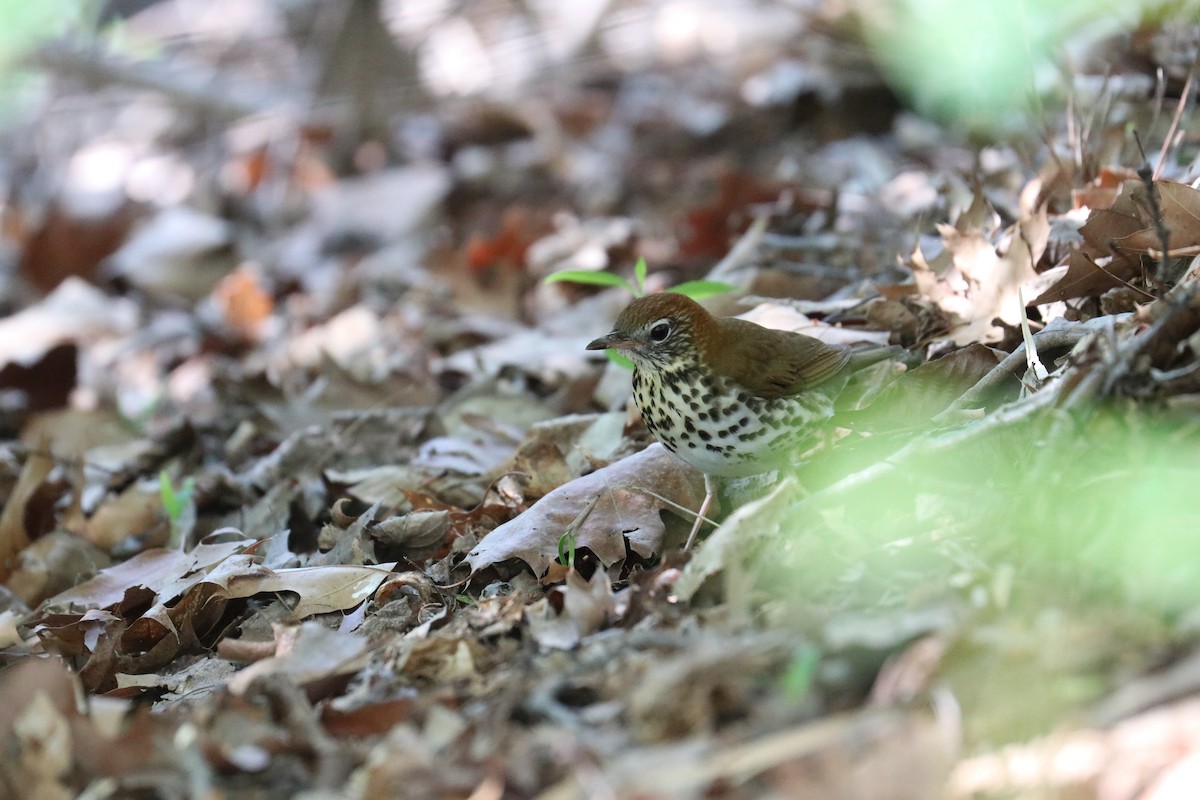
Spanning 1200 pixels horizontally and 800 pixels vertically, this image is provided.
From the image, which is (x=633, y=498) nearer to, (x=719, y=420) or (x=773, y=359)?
(x=719, y=420)

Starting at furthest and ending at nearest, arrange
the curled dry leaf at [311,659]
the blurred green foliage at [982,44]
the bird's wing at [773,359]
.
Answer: the blurred green foliage at [982,44] → the bird's wing at [773,359] → the curled dry leaf at [311,659]

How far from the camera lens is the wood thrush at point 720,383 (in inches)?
127

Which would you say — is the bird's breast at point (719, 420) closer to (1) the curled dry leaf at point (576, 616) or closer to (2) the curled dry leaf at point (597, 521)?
(2) the curled dry leaf at point (597, 521)

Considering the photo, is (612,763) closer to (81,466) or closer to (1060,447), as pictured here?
(1060,447)

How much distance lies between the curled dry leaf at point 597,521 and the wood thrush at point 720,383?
0.14 meters

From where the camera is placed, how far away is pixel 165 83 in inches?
336

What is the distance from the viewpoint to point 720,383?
3.30 meters

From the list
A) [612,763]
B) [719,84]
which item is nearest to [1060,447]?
[612,763]

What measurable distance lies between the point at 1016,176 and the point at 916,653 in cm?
334

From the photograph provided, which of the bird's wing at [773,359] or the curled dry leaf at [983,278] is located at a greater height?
the curled dry leaf at [983,278]

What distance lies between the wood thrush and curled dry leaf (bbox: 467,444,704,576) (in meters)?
0.14

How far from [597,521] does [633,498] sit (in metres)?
0.16

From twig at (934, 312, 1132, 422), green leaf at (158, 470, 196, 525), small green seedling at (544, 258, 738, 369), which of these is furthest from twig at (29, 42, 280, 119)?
twig at (934, 312, 1132, 422)

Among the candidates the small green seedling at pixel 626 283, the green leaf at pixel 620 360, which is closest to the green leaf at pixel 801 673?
the small green seedling at pixel 626 283
